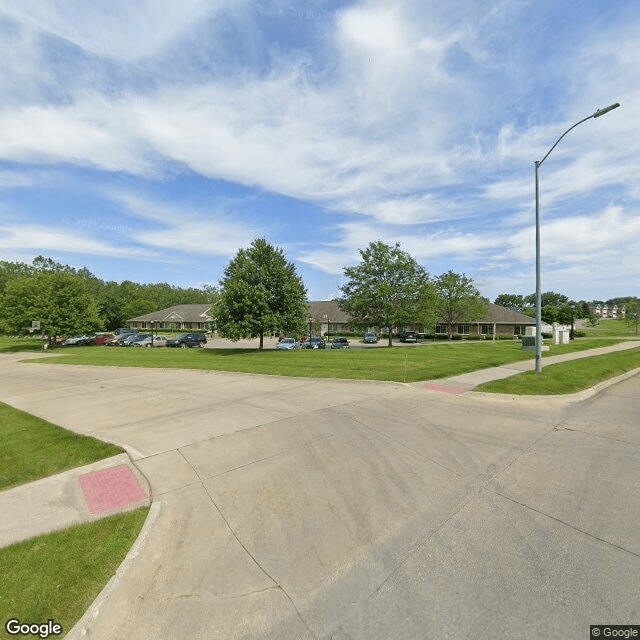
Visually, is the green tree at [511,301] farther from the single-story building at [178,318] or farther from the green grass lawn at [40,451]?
the green grass lawn at [40,451]

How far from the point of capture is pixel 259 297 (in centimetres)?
2872

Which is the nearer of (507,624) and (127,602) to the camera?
(507,624)

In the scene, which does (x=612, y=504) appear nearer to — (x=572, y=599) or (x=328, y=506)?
(x=572, y=599)

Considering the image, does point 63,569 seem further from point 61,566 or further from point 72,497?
point 72,497

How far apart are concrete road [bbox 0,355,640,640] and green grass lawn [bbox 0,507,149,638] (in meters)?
0.21

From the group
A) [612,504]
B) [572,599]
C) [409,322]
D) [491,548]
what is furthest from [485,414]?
[409,322]

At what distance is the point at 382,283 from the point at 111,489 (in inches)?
1229

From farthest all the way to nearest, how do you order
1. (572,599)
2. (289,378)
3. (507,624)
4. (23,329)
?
(23,329) → (289,378) → (572,599) → (507,624)

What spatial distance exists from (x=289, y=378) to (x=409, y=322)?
22.5 metres

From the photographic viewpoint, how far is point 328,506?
16.4 feet

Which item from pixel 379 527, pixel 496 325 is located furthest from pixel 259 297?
pixel 496 325

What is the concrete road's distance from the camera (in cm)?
313

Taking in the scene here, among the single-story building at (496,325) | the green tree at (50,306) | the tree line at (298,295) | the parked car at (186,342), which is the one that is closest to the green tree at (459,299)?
the single-story building at (496,325)

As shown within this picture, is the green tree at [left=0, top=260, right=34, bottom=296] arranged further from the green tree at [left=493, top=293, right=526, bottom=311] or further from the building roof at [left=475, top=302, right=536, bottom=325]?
the green tree at [left=493, top=293, right=526, bottom=311]
